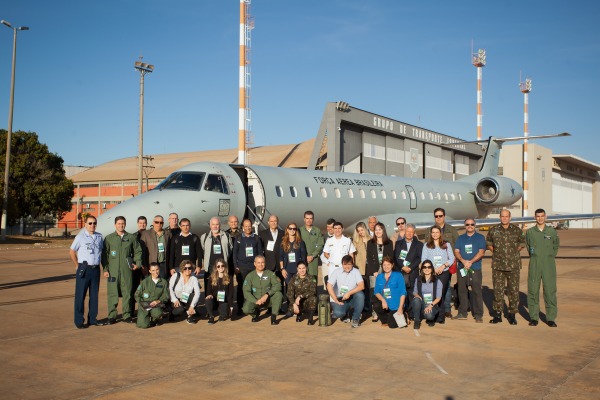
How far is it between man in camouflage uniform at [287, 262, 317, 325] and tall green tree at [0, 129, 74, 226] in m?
40.6

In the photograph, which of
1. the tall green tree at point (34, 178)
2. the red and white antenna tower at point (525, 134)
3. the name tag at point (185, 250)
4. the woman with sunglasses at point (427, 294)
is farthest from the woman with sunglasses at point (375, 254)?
the red and white antenna tower at point (525, 134)

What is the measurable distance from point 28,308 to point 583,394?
977cm

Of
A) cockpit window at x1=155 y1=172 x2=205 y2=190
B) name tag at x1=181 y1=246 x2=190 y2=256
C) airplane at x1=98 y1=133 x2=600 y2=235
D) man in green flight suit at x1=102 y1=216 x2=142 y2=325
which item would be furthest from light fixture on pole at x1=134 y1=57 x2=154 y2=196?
man in green flight suit at x1=102 y1=216 x2=142 y2=325

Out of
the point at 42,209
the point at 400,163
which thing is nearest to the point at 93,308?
the point at 400,163

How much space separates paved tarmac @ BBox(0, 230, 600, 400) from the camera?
601 cm

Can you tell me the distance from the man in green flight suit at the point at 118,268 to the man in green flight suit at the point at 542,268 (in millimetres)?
6806

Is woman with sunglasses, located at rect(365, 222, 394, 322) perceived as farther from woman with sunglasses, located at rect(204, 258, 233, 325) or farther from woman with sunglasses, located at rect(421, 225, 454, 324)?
woman with sunglasses, located at rect(204, 258, 233, 325)

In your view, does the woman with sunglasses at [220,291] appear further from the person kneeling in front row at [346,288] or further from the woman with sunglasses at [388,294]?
the woman with sunglasses at [388,294]

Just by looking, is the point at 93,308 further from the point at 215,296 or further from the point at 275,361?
the point at 275,361

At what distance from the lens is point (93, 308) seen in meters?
9.73

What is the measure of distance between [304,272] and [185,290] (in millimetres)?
2121

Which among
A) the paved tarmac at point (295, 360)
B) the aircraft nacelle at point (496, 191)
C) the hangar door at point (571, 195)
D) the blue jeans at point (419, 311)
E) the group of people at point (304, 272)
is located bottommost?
the paved tarmac at point (295, 360)

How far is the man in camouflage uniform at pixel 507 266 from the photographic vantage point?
9.97 meters

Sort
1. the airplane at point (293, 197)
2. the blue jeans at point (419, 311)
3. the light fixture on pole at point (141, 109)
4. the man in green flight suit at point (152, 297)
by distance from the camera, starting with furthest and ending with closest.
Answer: the light fixture on pole at point (141, 109) → the airplane at point (293, 197) → the blue jeans at point (419, 311) → the man in green flight suit at point (152, 297)
